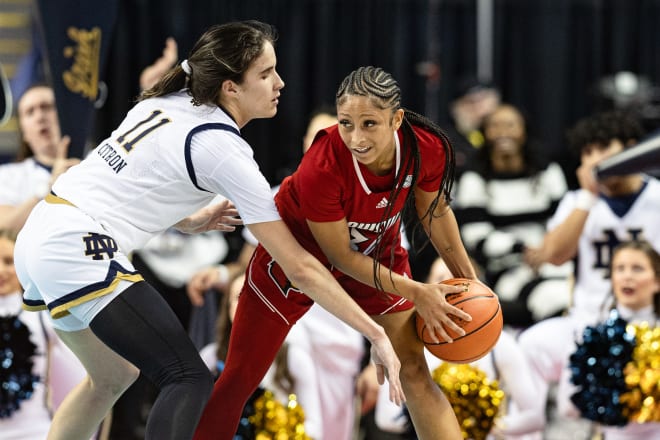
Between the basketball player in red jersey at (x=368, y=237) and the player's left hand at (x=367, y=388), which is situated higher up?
the basketball player in red jersey at (x=368, y=237)

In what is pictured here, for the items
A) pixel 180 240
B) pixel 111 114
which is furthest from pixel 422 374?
pixel 111 114

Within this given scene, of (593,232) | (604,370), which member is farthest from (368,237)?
(593,232)

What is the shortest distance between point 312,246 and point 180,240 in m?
2.61

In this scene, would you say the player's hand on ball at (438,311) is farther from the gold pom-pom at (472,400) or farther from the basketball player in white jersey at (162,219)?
the gold pom-pom at (472,400)

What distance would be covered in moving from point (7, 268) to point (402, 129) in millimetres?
2462

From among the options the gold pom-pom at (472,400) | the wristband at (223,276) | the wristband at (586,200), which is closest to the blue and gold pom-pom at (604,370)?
the gold pom-pom at (472,400)

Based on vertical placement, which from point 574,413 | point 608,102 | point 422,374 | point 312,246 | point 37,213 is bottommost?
point 574,413

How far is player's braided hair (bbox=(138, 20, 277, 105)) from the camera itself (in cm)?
366

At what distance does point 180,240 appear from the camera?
644 cm

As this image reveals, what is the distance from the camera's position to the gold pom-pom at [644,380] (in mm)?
5176

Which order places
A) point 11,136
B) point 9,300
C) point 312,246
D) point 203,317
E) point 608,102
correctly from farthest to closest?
point 608,102 < point 11,136 < point 203,317 < point 9,300 < point 312,246

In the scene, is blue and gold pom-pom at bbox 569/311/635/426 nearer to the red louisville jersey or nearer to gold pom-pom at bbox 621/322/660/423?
gold pom-pom at bbox 621/322/660/423

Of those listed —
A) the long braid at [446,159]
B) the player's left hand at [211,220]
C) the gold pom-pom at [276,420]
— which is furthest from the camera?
the gold pom-pom at [276,420]

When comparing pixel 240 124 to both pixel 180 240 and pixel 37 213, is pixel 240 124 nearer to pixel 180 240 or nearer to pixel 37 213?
pixel 37 213
